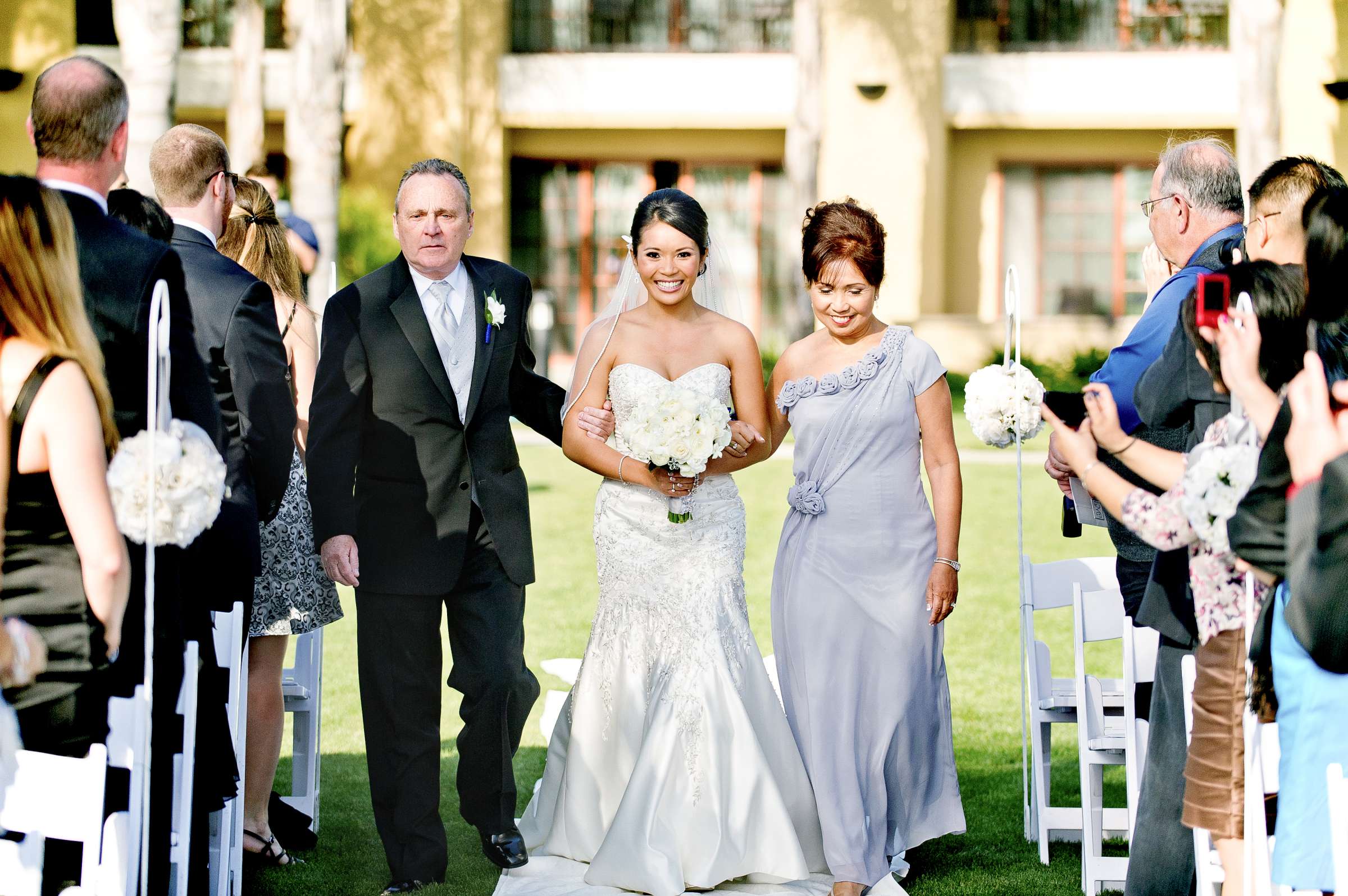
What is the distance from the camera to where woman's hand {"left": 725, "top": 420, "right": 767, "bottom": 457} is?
554cm

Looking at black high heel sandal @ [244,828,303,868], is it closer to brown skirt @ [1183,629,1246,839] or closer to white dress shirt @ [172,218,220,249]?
white dress shirt @ [172,218,220,249]

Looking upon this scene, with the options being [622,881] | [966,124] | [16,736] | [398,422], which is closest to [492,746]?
[622,881]

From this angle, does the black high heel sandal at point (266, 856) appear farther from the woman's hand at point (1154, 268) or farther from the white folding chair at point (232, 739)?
the woman's hand at point (1154, 268)

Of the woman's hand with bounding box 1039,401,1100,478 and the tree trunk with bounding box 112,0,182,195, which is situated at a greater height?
the tree trunk with bounding box 112,0,182,195

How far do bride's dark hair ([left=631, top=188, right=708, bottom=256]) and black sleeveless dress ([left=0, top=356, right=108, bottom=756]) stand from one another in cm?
258

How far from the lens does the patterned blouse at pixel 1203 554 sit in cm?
377

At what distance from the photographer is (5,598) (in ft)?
11.7

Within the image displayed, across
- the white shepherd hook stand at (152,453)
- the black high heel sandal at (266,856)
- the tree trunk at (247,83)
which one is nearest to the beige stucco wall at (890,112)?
the tree trunk at (247,83)

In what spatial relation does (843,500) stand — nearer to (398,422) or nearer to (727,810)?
(727,810)

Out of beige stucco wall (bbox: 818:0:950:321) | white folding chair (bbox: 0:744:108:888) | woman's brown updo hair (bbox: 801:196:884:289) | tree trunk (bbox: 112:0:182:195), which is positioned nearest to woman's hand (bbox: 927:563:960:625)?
woman's brown updo hair (bbox: 801:196:884:289)

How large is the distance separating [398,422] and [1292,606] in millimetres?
3208

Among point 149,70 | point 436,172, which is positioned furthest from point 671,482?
point 149,70

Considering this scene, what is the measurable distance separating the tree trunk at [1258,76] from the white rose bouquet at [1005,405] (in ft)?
59.7

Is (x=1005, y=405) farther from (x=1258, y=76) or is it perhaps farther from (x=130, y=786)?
(x=1258, y=76)
